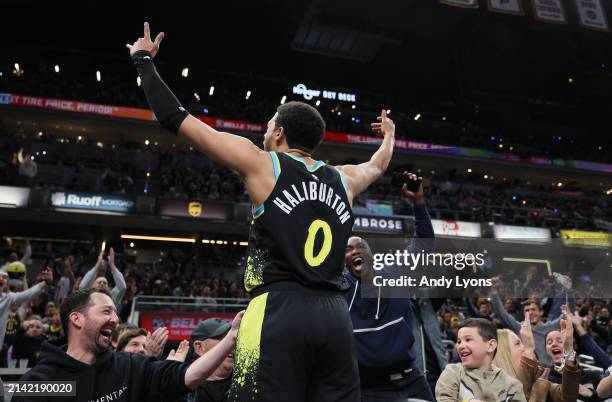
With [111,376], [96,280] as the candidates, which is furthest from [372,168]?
[96,280]

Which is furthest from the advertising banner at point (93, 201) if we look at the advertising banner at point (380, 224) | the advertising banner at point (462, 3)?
the advertising banner at point (462, 3)

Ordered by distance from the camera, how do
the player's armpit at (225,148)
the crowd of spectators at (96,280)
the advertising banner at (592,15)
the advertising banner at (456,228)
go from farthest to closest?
the advertising banner at (456,228) < the advertising banner at (592,15) < the crowd of spectators at (96,280) < the player's armpit at (225,148)

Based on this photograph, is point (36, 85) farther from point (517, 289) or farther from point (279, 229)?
point (279, 229)

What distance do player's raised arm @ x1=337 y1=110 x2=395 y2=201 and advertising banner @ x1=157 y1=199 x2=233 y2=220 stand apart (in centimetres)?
2030

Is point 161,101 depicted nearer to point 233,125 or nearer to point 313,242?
point 313,242

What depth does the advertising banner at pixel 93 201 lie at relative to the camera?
21766 millimetres

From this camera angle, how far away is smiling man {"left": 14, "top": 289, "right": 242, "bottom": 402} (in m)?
2.44

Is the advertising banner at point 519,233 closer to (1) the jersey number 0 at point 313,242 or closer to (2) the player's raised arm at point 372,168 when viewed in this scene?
(2) the player's raised arm at point 372,168

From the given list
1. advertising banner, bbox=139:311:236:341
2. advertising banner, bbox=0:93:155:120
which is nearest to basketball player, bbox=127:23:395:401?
advertising banner, bbox=139:311:236:341

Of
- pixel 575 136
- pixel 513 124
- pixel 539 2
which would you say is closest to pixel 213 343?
pixel 539 2

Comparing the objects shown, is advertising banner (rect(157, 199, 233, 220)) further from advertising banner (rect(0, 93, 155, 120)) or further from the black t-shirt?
the black t-shirt

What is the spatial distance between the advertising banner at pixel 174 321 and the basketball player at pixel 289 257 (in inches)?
470

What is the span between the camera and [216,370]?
309cm

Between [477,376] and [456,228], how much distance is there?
2408cm
